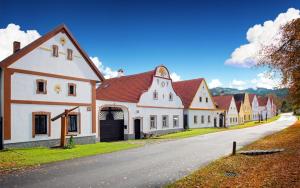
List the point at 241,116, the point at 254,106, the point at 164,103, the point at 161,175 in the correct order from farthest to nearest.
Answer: the point at 254,106 < the point at 241,116 < the point at 164,103 < the point at 161,175

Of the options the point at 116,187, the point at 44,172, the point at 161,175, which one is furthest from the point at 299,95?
the point at 44,172

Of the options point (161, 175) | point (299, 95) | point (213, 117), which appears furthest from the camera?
point (213, 117)

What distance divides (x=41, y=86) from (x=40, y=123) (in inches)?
114

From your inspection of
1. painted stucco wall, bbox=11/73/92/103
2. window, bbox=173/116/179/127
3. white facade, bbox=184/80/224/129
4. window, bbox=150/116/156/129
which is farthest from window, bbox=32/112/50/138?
white facade, bbox=184/80/224/129

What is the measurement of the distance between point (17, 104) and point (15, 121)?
1228 mm

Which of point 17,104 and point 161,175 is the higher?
point 17,104

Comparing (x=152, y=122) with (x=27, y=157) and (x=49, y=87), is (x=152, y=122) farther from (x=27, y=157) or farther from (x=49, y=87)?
(x=27, y=157)

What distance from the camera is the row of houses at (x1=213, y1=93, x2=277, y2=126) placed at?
205 ft

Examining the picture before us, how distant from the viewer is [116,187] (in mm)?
10234

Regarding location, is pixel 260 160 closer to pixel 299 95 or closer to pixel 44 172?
pixel 299 95

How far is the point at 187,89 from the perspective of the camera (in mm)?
47562

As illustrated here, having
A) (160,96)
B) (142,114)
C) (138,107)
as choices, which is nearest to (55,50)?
(138,107)

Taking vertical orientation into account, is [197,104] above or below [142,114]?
above

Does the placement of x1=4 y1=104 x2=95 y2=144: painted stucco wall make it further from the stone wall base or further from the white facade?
the white facade
